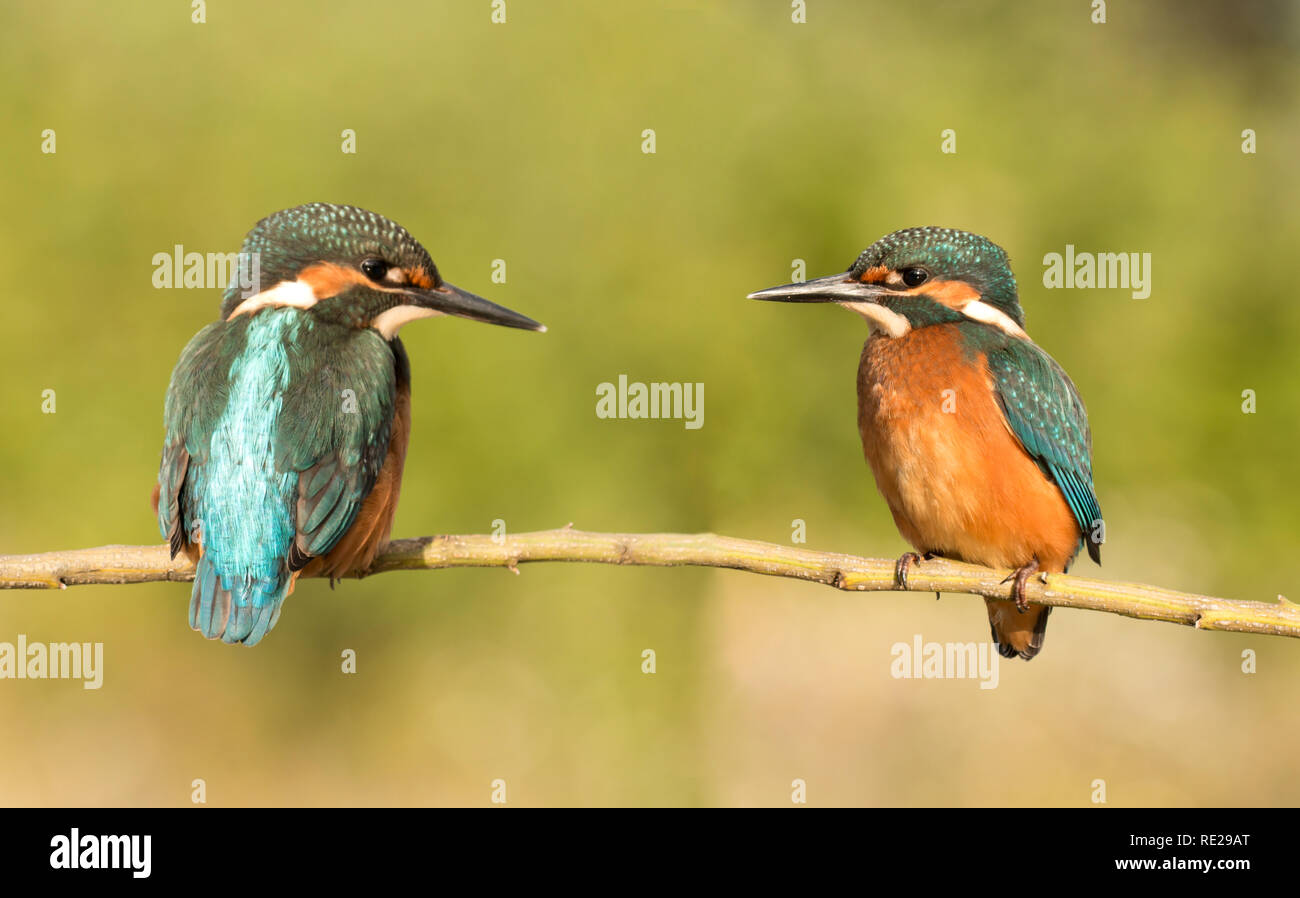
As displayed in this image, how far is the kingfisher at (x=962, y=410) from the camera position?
2.87 meters

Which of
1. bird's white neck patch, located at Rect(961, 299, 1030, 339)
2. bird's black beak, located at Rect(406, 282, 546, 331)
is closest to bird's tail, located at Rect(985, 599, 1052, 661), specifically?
bird's white neck patch, located at Rect(961, 299, 1030, 339)

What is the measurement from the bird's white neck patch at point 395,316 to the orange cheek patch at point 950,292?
112cm

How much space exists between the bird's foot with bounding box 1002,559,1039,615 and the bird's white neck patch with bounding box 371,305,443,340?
4.42 ft

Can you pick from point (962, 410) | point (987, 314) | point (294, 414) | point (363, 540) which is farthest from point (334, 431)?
point (987, 314)

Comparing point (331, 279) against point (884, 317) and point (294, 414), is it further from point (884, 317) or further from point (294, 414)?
point (884, 317)

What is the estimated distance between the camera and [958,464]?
287 cm

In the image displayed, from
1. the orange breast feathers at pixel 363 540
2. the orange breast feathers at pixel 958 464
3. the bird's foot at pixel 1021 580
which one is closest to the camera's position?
the bird's foot at pixel 1021 580

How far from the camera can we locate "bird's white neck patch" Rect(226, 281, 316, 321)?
105 inches

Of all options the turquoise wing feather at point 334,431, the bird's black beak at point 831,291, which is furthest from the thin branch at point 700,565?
the bird's black beak at point 831,291

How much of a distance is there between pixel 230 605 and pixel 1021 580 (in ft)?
5.10

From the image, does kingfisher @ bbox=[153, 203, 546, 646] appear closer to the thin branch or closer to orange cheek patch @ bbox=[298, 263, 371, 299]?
orange cheek patch @ bbox=[298, 263, 371, 299]

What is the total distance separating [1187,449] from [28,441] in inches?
183

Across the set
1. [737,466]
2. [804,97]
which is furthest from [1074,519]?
[804,97]

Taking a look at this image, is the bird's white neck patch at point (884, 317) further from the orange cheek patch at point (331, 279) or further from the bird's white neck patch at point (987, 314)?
the orange cheek patch at point (331, 279)
